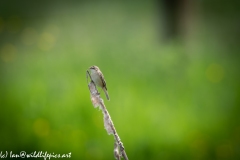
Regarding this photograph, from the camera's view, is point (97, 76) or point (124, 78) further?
point (124, 78)

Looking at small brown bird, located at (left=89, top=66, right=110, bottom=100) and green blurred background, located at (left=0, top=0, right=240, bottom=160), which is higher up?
green blurred background, located at (left=0, top=0, right=240, bottom=160)

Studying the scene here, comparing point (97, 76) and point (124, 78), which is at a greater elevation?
point (124, 78)

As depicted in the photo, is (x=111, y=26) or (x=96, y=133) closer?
(x=96, y=133)

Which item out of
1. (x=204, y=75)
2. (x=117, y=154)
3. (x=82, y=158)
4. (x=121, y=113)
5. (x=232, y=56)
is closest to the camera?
(x=117, y=154)

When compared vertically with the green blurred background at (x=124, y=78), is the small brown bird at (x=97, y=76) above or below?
below

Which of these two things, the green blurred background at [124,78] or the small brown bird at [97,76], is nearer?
the small brown bird at [97,76]

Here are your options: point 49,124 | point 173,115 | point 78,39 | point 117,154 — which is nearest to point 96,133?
point 49,124

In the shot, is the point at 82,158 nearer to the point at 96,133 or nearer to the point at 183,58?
the point at 96,133

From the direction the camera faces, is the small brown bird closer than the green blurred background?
Yes
